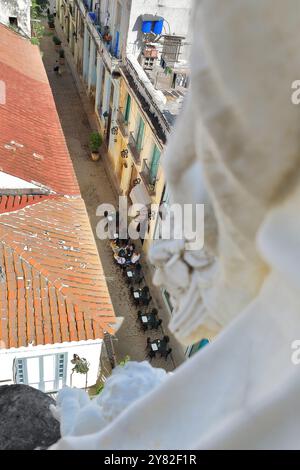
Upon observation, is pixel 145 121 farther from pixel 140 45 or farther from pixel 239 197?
pixel 239 197

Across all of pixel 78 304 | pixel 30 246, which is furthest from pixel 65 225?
pixel 78 304

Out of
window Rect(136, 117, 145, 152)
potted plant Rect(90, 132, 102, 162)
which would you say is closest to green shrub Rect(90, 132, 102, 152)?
potted plant Rect(90, 132, 102, 162)

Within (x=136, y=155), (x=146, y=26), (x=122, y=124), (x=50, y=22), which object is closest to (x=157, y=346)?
(x=136, y=155)

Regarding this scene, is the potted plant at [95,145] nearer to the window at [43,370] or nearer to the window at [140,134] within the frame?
the window at [140,134]

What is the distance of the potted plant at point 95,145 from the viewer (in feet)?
75.5

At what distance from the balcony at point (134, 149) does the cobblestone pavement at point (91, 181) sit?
3.18 metres

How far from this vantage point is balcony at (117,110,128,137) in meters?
19.9

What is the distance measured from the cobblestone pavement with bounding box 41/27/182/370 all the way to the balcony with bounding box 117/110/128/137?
10.0 ft

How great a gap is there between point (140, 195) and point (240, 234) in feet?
53.3

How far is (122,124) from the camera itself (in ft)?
66.2

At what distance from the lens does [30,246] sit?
10992 millimetres

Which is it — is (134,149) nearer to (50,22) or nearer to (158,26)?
(158,26)

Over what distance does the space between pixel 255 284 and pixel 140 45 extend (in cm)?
1876

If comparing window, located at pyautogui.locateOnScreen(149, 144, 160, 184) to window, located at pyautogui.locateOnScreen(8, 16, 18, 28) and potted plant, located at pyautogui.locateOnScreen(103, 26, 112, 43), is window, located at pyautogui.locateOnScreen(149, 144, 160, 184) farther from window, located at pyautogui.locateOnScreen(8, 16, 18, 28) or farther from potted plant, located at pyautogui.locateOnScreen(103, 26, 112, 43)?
window, located at pyautogui.locateOnScreen(8, 16, 18, 28)
